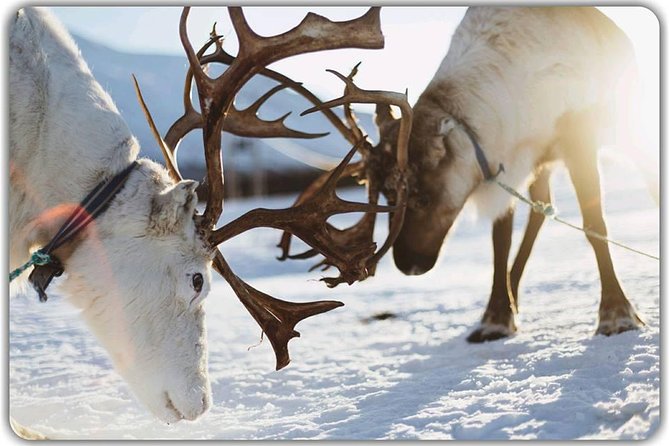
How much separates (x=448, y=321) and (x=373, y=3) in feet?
8.44

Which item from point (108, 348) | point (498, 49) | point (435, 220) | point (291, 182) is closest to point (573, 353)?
point (435, 220)

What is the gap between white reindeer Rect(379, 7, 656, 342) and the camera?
13.6 ft

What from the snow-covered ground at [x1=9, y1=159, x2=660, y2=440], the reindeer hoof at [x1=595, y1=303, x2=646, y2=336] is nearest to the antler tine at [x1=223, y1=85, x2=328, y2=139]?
the snow-covered ground at [x1=9, y1=159, x2=660, y2=440]

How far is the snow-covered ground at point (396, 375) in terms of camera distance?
111 inches

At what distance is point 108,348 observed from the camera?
2615mm

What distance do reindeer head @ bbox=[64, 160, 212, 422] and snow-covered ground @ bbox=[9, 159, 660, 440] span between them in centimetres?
53

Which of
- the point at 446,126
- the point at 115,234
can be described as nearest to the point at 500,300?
the point at 446,126

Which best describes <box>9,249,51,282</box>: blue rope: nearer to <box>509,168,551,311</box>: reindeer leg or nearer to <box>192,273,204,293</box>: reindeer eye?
<box>192,273,204,293</box>: reindeer eye

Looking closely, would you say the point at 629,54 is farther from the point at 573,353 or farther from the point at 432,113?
the point at 573,353

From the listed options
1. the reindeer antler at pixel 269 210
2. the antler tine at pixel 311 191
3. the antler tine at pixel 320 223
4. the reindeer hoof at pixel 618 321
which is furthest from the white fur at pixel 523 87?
the reindeer antler at pixel 269 210

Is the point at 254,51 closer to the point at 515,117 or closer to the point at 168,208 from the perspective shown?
the point at 168,208

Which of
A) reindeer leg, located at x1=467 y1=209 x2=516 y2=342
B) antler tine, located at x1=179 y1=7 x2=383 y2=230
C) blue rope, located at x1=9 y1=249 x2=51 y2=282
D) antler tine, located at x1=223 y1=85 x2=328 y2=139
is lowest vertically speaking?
reindeer leg, located at x1=467 y1=209 x2=516 y2=342

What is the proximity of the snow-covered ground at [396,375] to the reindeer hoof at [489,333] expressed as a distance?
0.09m

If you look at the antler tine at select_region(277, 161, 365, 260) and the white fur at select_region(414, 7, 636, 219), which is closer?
the antler tine at select_region(277, 161, 365, 260)
